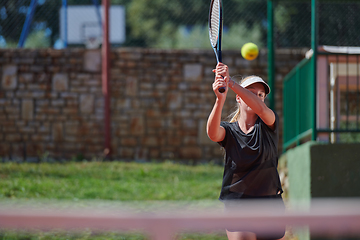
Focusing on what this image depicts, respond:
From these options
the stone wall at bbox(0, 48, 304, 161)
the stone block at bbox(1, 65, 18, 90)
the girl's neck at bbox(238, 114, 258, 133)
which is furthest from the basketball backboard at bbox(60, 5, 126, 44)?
the girl's neck at bbox(238, 114, 258, 133)

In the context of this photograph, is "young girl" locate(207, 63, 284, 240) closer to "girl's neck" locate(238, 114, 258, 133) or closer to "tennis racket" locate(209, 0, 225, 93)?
"girl's neck" locate(238, 114, 258, 133)

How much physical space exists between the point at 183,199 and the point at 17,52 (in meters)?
4.71

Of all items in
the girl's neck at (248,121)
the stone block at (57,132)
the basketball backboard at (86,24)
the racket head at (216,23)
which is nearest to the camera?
the girl's neck at (248,121)

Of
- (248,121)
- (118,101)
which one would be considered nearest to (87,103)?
(118,101)

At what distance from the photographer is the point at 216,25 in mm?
2883

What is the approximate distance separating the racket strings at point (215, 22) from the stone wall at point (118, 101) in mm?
5376

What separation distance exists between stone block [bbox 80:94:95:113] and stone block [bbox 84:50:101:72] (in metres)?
0.51

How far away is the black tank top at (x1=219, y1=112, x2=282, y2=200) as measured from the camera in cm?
243

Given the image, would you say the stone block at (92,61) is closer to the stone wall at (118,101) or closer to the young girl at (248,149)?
the stone wall at (118,101)

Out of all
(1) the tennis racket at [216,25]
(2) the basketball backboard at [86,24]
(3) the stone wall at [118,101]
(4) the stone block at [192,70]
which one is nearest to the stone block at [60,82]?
(3) the stone wall at [118,101]

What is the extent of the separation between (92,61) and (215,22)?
5.87 metres

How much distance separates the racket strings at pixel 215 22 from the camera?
2809 mm

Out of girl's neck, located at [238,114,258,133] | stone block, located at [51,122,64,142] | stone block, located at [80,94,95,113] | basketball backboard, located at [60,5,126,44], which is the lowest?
stone block, located at [51,122,64,142]

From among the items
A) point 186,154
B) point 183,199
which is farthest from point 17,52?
point 183,199
